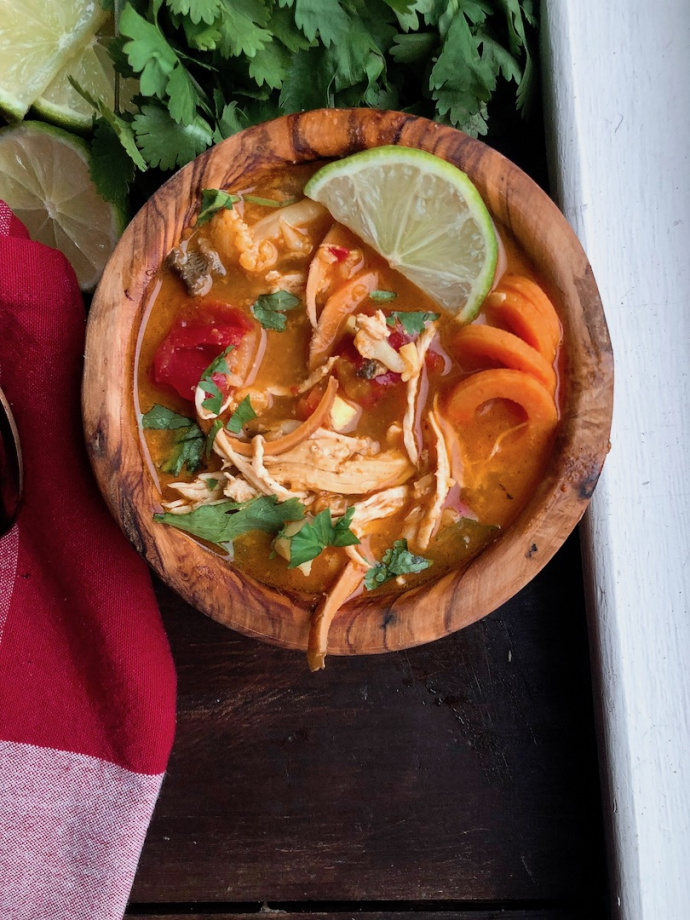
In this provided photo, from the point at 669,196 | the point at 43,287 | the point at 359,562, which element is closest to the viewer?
the point at 359,562

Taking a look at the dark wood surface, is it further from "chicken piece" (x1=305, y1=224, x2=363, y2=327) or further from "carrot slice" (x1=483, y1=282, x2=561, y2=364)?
"chicken piece" (x1=305, y1=224, x2=363, y2=327)

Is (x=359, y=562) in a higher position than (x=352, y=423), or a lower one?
lower

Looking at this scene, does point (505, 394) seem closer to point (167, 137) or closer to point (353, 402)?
point (353, 402)

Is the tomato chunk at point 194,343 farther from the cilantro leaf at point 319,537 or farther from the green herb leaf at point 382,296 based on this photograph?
the cilantro leaf at point 319,537

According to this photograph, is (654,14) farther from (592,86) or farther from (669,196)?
(669,196)

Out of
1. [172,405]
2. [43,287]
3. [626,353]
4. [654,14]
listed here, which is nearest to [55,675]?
[172,405]

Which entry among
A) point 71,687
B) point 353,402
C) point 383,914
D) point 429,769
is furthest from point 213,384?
point 383,914

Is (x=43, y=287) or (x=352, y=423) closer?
(x=352, y=423)

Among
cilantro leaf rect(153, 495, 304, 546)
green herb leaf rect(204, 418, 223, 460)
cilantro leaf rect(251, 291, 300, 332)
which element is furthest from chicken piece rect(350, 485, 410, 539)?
cilantro leaf rect(251, 291, 300, 332)

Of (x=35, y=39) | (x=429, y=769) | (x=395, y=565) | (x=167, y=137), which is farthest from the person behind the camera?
(x=429, y=769)
